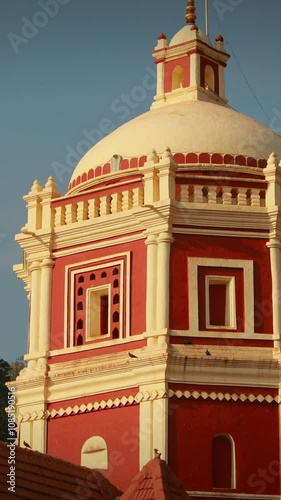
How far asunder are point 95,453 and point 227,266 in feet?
12.0

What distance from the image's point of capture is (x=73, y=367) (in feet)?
83.1

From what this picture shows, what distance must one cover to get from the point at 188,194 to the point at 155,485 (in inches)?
219

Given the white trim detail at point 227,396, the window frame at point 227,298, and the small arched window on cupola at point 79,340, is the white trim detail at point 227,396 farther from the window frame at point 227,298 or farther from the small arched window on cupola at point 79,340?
the small arched window on cupola at point 79,340

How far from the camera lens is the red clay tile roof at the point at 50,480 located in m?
21.0

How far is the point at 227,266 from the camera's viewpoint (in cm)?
2505

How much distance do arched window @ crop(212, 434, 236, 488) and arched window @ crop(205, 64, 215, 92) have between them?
24.4 ft

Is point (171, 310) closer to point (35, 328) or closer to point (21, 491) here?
point (35, 328)

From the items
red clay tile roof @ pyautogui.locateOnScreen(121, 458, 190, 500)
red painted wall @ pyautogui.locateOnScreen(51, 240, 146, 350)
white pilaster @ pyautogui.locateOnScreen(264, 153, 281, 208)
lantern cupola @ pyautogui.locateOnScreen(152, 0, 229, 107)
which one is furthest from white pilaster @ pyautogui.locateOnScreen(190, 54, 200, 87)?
red clay tile roof @ pyautogui.locateOnScreen(121, 458, 190, 500)

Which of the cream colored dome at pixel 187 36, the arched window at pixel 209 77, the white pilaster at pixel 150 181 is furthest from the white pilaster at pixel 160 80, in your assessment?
the white pilaster at pixel 150 181

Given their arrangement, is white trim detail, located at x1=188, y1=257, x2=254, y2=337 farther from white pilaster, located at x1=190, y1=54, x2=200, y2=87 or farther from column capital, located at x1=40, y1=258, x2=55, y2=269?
white pilaster, located at x1=190, y1=54, x2=200, y2=87

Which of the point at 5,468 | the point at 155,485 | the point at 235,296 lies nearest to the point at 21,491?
the point at 5,468

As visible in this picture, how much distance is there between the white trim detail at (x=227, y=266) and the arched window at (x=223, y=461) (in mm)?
1763

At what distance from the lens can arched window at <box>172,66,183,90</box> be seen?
28.5 meters

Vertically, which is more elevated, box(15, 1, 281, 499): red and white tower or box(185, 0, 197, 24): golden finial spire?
box(185, 0, 197, 24): golden finial spire
